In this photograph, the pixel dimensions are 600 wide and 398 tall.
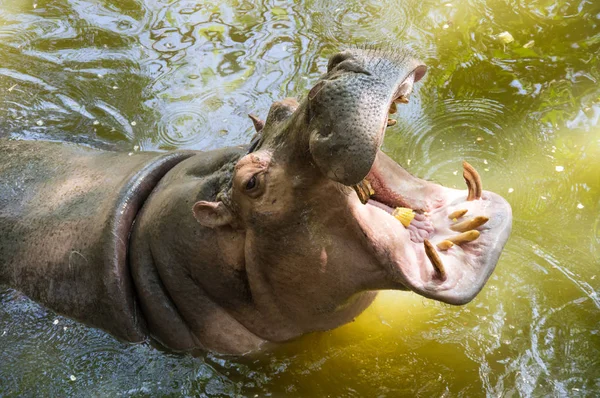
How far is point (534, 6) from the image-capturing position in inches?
262

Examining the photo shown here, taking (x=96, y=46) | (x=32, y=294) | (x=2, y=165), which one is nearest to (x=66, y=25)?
(x=96, y=46)

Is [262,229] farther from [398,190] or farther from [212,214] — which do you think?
[398,190]

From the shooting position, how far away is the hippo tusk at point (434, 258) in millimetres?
2969

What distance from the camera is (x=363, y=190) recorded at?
3230 mm

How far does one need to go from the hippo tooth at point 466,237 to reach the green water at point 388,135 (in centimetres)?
119

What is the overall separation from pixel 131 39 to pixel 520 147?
3765 millimetres

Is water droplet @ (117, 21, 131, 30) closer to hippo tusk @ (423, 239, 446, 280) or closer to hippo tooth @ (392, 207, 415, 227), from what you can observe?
hippo tooth @ (392, 207, 415, 227)

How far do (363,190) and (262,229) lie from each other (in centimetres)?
49

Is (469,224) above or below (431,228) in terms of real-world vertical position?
above

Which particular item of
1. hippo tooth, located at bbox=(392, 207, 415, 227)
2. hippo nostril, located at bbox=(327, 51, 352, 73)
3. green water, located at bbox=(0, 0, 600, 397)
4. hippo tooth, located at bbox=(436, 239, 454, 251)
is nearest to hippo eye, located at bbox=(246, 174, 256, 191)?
hippo nostril, located at bbox=(327, 51, 352, 73)

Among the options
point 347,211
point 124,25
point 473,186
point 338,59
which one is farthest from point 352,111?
point 124,25

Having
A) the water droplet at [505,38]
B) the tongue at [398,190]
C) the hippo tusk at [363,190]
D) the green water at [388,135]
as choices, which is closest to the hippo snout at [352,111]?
the hippo tusk at [363,190]

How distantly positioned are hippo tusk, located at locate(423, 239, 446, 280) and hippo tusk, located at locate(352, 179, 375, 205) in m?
0.37

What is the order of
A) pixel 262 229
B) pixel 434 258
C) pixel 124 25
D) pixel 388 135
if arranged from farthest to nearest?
pixel 124 25 < pixel 388 135 < pixel 262 229 < pixel 434 258
